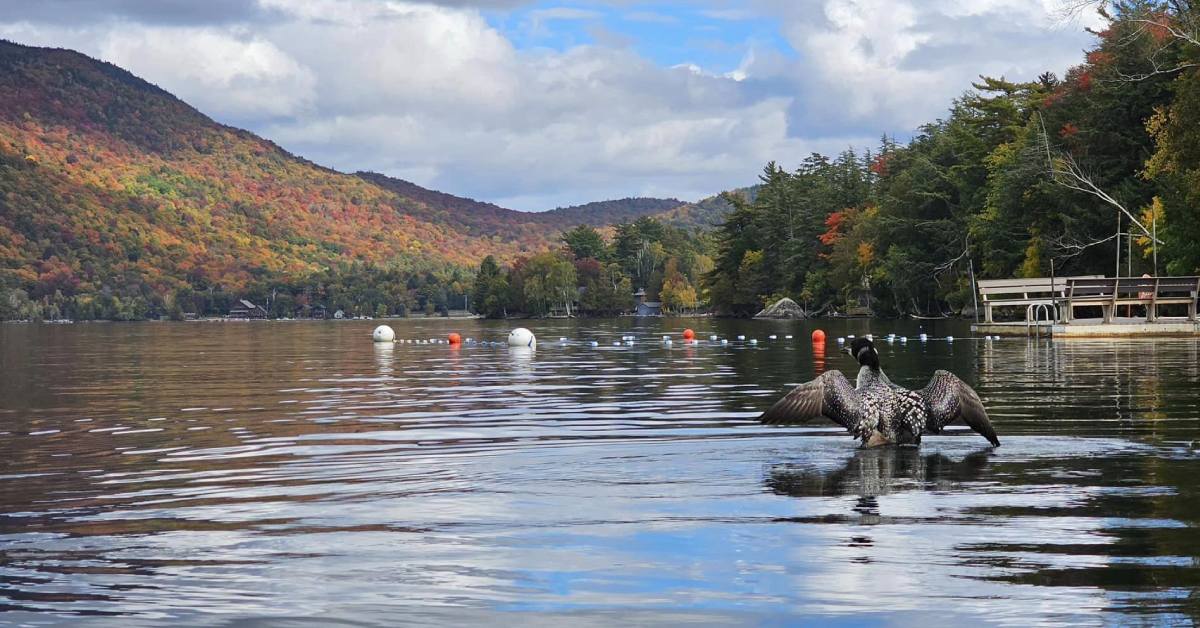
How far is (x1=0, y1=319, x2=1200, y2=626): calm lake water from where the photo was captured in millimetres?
8320

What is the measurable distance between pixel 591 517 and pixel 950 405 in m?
5.83

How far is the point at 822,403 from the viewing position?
1595 centimetres

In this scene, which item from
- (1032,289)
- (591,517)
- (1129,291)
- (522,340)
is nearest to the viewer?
(591,517)

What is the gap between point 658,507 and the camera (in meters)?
12.0

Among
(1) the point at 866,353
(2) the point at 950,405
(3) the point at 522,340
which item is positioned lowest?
(3) the point at 522,340

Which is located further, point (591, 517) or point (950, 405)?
point (950, 405)

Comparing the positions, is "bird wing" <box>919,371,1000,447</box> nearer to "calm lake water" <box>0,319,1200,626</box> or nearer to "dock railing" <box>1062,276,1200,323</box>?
"calm lake water" <box>0,319,1200,626</box>

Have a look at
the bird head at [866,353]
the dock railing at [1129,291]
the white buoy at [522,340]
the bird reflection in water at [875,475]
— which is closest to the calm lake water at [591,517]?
Result: the bird reflection in water at [875,475]

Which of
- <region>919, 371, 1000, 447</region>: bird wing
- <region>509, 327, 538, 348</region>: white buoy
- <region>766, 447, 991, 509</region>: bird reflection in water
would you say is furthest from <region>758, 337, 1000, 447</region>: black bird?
<region>509, 327, 538, 348</region>: white buoy

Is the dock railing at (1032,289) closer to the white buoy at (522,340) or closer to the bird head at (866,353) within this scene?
the white buoy at (522,340)

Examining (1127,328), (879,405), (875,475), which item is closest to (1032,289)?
(1127,328)

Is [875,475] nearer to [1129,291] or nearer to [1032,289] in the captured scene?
[1129,291]

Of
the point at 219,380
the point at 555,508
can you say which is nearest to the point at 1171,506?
the point at 555,508

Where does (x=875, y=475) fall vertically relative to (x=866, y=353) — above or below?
below
